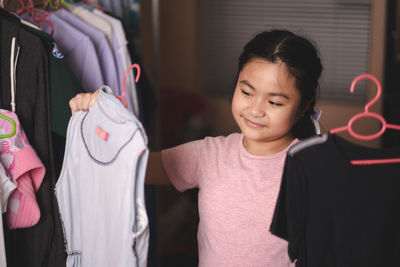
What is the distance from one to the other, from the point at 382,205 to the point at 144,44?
179 centimetres

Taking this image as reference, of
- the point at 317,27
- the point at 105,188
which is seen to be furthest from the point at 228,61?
the point at 105,188

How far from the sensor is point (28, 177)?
124 centimetres

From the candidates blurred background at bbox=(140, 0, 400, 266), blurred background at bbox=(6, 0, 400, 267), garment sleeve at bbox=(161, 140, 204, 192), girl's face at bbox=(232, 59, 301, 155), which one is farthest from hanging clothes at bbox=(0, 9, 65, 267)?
blurred background at bbox=(140, 0, 400, 266)

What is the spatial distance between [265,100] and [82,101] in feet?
1.43

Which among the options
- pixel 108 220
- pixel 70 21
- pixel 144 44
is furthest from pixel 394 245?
pixel 144 44

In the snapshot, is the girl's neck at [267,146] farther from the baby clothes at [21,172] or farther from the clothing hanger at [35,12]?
the clothing hanger at [35,12]

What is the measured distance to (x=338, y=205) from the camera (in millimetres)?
1003

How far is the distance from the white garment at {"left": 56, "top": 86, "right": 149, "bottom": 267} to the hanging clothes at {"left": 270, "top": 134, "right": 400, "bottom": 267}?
0.96ft

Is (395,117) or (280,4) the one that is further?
(280,4)

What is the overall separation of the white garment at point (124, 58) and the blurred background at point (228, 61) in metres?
0.94

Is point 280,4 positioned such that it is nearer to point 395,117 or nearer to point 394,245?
point 395,117

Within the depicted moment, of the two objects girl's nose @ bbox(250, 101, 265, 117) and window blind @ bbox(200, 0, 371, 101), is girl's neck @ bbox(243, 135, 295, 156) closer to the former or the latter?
girl's nose @ bbox(250, 101, 265, 117)

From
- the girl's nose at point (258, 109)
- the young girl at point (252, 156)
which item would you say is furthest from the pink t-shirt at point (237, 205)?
the girl's nose at point (258, 109)

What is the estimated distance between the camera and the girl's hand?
116cm
